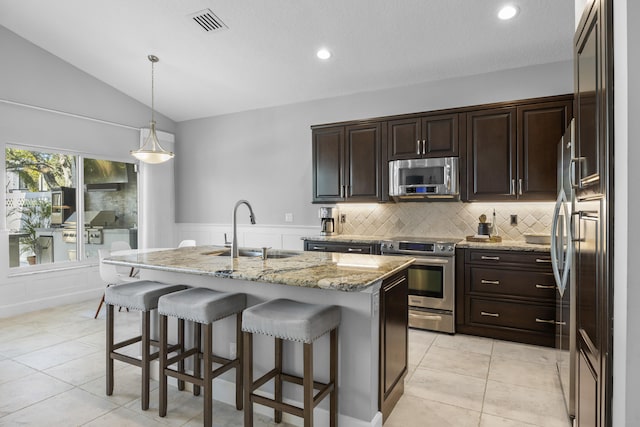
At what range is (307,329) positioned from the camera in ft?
5.86

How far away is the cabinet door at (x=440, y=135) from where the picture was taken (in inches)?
155

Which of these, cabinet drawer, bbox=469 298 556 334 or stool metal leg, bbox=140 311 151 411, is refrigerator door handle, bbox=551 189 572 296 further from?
stool metal leg, bbox=140 311 151 411

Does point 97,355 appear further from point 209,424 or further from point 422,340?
point 422,340

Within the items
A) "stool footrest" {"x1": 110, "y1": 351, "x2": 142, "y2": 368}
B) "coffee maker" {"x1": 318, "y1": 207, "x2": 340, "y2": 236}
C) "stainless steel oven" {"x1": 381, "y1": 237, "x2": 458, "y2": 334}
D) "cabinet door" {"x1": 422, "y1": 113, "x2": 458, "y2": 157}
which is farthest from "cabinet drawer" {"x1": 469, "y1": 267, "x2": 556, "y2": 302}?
"stool footrest" {"x1": 110, "y1": 351, "x2": 142, "y2": 368}

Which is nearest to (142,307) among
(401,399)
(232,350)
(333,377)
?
(232,350)

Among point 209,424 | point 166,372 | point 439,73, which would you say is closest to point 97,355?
point 166,372

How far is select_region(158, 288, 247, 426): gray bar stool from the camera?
6.88ft

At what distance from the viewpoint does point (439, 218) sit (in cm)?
438

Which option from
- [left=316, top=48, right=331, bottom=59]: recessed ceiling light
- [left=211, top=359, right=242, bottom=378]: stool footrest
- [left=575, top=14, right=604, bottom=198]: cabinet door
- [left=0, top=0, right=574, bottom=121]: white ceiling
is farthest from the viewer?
[left=316, top=48, right=331, bottom=59]: recessed ceiling light

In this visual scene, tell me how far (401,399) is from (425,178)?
7.58ft

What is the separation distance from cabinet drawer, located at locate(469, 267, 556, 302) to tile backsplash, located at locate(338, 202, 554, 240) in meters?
0.69

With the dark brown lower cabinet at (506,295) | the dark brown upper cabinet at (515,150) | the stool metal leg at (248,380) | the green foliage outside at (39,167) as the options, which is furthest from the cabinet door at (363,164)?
the green foliage outside at (39,167)

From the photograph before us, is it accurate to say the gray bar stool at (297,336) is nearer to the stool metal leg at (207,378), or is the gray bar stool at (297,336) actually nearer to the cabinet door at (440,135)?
the stool metal leg at (207,378)

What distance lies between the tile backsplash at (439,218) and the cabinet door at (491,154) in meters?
0.38
